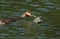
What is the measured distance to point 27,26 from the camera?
15.8 metres

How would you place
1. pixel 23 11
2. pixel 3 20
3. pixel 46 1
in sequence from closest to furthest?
pixel 3 20
pixel 23 11
pixel 46 1

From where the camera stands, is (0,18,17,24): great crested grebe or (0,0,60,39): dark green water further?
(0,18,17,24): great crested grebe

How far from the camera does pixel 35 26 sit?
1573cm

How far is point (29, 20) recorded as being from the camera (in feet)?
53.9

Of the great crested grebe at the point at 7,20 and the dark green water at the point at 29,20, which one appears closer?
the dark green water at the point at 29,20

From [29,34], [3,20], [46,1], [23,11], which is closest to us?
[29,34]

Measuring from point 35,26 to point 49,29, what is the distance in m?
0.59

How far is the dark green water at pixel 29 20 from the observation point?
14812 millimetres

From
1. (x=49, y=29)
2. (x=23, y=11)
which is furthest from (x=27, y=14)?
(x=49, y=29)

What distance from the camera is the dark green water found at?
14.8 m

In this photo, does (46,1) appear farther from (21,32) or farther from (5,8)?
(21,32)

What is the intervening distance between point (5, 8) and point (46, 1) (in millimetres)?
2062

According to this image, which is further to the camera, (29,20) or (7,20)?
(29,20)

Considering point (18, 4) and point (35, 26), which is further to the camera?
point (18, 4)
